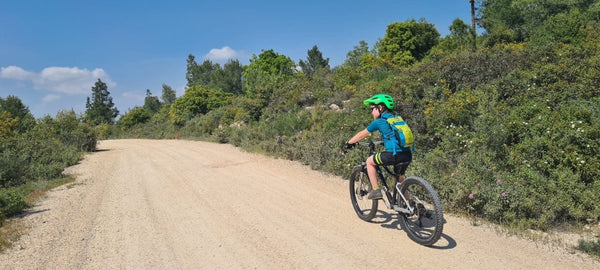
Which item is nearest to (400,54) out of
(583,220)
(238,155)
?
(238,155)

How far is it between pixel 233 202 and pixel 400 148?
358 centimetres

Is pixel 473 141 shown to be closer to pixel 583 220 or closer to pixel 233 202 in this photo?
pixel 583 220

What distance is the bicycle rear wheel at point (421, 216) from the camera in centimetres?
434

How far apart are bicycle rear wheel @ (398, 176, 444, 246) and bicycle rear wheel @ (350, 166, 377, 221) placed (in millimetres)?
652

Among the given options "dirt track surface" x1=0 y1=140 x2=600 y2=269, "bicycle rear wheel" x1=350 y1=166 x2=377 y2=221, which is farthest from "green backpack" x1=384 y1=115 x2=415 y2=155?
"dirt track surface" x1=0 y1=140 x2=600 y2=269

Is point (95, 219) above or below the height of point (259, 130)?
below

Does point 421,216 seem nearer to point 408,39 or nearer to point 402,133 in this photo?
point 402,133

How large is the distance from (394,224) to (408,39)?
38045 mm

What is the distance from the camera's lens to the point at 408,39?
1572 inches

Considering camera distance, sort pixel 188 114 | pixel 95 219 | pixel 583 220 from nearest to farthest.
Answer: pixel 583 220 < pixel 95 219 < pixel 188 114

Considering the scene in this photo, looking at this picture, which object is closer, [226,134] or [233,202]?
[233,202]

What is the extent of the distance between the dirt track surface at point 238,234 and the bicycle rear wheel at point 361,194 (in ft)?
Answer: 0.59

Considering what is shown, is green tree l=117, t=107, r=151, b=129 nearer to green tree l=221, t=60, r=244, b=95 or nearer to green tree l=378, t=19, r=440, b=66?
green tree l=221, t=60, r=244, b=95

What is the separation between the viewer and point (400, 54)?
3897 centimetres
